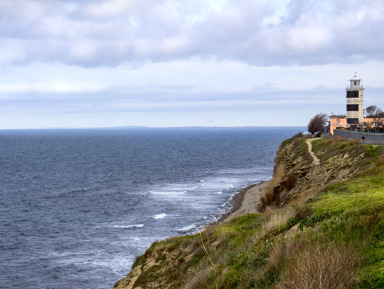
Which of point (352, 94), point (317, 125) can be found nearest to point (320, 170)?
point (352, 94)

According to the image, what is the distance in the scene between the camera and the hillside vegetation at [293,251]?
29.5 feet

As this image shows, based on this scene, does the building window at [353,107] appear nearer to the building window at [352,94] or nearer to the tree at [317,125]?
the building window at [352,94]

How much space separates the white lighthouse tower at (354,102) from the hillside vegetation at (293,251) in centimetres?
4824

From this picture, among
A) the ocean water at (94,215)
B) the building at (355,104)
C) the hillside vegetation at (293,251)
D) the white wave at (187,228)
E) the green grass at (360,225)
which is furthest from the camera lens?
the building at (355,104)

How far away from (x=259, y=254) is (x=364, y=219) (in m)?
3.35

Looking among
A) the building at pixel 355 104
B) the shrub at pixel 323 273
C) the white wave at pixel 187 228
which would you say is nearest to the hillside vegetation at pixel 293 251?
the shrub at pixel 323 273

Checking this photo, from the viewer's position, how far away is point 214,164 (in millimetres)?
100750

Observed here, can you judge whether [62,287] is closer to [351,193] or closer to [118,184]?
[351,193]

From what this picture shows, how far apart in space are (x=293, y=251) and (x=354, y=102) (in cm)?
6648

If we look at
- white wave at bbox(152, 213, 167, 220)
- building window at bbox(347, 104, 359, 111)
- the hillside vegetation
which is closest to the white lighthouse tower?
building window at bbox(347, 104, 359, 111)

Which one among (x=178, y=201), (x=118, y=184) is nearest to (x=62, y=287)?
(x=178, y=201)

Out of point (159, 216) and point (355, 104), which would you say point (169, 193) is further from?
point (355, 104)

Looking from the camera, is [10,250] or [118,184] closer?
[10,250]

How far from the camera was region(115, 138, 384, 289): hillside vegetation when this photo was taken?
900 centimetres
